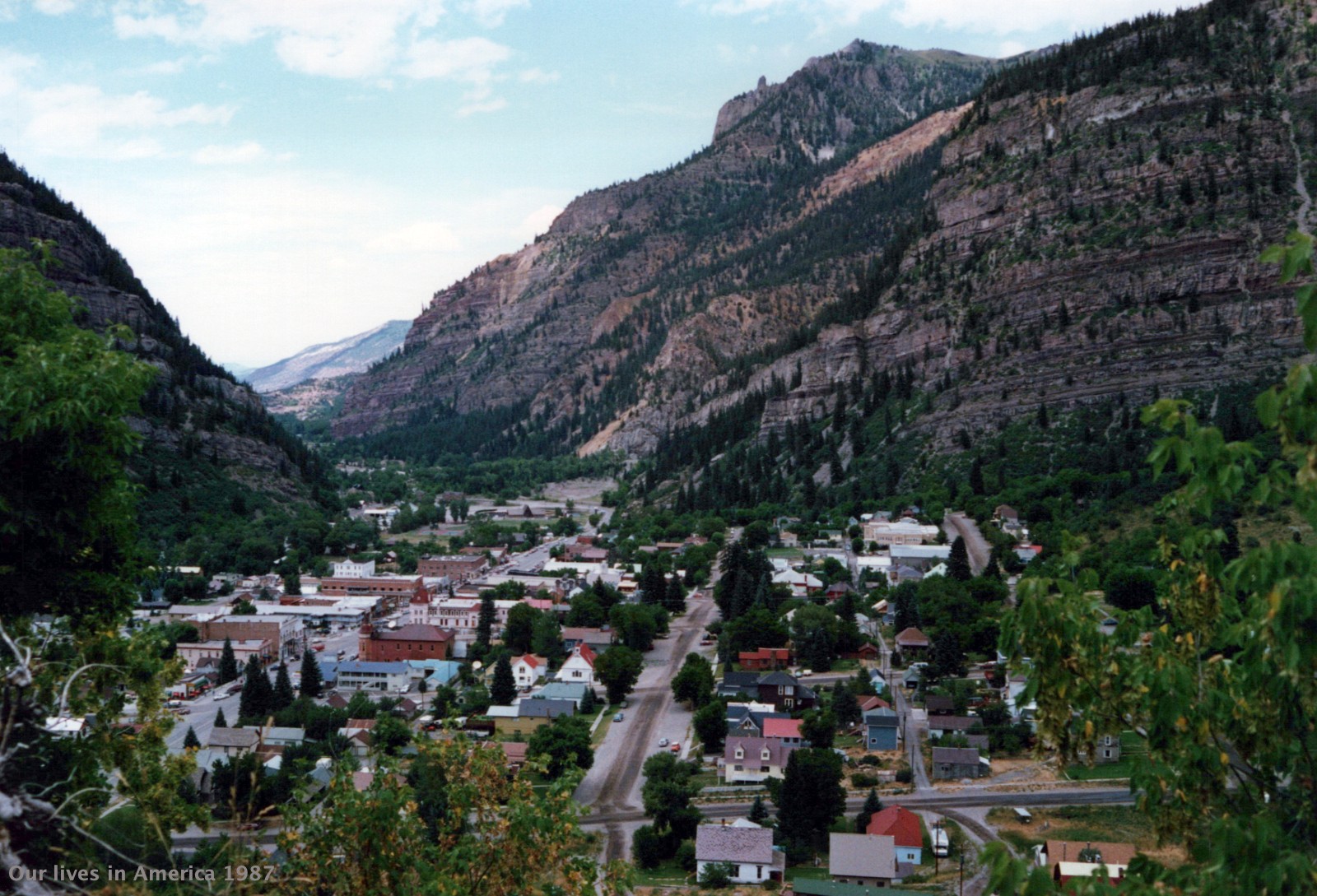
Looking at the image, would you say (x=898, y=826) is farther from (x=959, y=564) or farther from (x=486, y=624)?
(x=486, y=624)

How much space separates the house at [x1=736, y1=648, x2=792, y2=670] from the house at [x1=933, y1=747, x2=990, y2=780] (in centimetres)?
1416

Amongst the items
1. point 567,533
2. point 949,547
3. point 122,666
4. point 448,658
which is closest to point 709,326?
point 567,533

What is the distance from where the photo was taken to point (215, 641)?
2442 inches

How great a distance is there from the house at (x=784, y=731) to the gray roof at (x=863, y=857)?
9888 millimetres

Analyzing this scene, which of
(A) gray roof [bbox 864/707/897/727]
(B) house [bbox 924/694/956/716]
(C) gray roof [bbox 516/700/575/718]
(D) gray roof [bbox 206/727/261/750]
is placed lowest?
(B) house [bbox 924/694/956/716]

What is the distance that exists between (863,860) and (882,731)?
39.4 ft

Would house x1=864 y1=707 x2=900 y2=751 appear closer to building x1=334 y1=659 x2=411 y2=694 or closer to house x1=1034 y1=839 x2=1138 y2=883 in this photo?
house x1=1034 y1=839 x2=1138 y2=883

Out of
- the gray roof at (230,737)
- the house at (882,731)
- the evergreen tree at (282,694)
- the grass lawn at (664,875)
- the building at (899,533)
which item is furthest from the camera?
the building at (899,533)

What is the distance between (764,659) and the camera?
53125mm

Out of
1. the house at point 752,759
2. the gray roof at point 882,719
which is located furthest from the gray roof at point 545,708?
the gray roof at point 882,719

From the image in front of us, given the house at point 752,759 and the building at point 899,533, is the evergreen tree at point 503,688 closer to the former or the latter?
the house at point 752,759

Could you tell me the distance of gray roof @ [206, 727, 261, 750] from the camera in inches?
1564

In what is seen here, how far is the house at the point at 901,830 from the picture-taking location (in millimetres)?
30969

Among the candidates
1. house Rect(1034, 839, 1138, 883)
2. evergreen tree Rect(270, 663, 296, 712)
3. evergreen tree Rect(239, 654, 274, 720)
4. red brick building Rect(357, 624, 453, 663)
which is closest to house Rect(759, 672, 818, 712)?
house Rect(1034, 839, 1138, 883)
